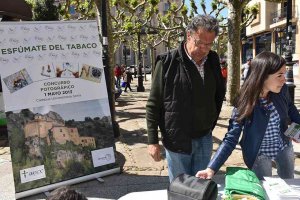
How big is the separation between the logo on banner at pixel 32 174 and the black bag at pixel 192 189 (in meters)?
3.06

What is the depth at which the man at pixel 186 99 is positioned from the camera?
2889mm

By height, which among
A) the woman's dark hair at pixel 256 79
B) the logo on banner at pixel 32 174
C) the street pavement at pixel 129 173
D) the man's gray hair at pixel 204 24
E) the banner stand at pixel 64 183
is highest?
the man's gray hair at pixel 204 24

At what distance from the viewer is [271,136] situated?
278cm

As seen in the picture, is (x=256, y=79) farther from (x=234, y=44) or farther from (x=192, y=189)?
(x=234, y=44)

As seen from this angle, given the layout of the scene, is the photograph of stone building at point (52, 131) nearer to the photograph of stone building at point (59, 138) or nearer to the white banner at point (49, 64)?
the photograph of stone building at point (59, 138)

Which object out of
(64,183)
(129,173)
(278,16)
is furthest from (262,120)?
(278,16)

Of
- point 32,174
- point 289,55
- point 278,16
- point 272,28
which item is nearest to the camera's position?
point 32,174

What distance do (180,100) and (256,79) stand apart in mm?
559

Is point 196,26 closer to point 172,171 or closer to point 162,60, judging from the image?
point 162,60

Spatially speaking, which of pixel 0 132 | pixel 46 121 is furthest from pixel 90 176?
pixel 0 132

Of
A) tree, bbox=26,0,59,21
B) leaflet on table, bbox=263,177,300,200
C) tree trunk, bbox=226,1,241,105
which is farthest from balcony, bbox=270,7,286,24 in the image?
leaflet on table, bbox=263,177,300,200

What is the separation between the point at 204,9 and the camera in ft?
69.9

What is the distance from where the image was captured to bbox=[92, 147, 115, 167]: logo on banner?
17.6ft

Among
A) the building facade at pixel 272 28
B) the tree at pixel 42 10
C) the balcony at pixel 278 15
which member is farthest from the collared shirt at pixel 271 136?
the balcony at pixel 278 15
